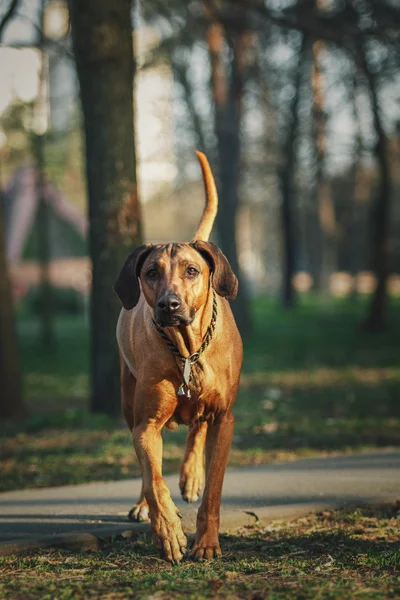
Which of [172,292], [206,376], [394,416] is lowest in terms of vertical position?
[394,416]

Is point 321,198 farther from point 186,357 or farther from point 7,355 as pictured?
point 186,357

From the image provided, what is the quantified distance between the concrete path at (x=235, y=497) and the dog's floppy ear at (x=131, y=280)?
154 centimetres

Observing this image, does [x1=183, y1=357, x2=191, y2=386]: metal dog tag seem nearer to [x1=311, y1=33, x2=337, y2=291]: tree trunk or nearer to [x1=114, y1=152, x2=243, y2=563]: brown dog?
[x1=114, y1=152, x2=243, y2=563]: brown dog

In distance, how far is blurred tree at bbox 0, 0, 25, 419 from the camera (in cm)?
1102

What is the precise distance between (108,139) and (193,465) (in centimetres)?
513

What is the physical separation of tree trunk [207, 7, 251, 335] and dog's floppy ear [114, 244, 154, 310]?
15.5m

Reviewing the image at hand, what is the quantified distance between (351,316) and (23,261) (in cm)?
1715

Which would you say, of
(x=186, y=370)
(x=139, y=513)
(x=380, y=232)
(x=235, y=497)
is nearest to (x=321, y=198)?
(x=380, y=232)

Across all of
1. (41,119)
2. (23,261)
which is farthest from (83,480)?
(23,261)

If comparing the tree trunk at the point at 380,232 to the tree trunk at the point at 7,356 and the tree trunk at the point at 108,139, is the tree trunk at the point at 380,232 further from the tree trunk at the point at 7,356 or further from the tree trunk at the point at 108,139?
the tree trunk at the point at 7,356

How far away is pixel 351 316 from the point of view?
26547mm

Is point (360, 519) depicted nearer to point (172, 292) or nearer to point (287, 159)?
point (172, 292)

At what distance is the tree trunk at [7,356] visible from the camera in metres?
11.0

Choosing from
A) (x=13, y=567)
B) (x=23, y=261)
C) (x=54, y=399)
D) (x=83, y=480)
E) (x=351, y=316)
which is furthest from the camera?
(x=23, y=261)
